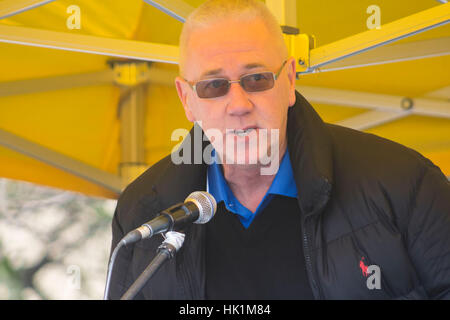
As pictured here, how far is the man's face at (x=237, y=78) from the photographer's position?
1.99 metres

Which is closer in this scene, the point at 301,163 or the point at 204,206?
the point at 204,206

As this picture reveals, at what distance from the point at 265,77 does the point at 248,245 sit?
1.73 feet

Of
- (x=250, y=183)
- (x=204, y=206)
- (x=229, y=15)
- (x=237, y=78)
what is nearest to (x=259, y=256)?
(x=250, y=183)

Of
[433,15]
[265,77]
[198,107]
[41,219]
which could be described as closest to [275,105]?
[265,77]

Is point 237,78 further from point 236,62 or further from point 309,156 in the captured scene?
point 309,156

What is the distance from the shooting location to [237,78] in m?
1.99

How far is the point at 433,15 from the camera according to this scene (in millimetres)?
3061

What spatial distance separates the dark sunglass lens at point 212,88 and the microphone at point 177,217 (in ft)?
1.51

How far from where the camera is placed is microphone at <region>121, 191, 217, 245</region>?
1.45 metres

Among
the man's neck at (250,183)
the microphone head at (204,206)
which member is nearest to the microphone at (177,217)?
the microphone head at (204,206)

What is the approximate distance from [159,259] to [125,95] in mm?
3717

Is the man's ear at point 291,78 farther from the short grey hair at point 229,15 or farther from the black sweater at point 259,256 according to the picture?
the black sweater at point 259,256
